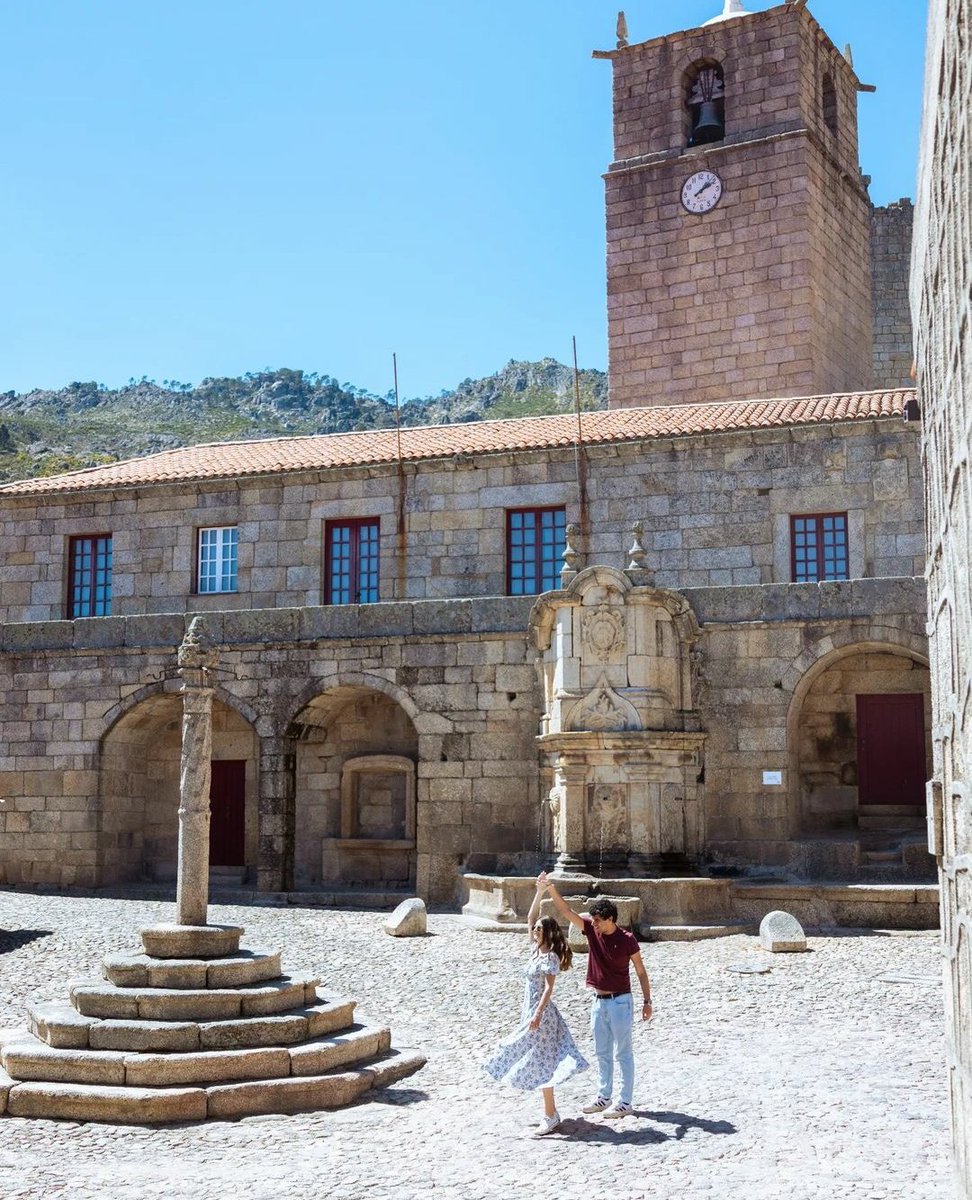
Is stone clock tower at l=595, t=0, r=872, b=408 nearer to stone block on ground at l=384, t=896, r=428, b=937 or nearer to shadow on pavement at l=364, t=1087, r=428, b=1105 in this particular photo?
stone block on ground at l=384, t=896, r=428, b=937

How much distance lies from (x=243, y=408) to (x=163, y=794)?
167ft

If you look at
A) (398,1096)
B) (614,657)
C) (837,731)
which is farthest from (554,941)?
(837,731)

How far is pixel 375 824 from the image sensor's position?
68.5 ft

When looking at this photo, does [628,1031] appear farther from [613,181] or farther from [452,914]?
[613,181]

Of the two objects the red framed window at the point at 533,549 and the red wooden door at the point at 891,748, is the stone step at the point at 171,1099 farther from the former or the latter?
the red framed window at the point at 533,549

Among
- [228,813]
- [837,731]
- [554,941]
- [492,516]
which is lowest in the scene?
[554,941]

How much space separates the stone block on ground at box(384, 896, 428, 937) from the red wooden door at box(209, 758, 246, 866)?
6.90 meters

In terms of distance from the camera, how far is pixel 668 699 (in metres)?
16.3

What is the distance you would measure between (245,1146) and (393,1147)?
0.83 metres

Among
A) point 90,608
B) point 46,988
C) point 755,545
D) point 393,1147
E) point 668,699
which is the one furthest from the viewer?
point 90,608

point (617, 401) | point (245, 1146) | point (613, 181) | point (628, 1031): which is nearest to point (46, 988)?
point (245, 1146)

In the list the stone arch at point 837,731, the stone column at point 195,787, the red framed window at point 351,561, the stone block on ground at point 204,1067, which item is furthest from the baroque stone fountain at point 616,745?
the stone block on ground at point 204,1067

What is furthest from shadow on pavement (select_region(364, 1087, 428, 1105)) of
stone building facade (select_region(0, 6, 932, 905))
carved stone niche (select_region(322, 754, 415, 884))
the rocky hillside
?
the rocky hillside

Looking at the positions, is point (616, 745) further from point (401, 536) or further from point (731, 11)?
point (731, 11)
